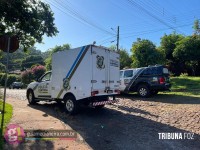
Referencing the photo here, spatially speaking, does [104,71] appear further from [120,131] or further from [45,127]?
[45,127]

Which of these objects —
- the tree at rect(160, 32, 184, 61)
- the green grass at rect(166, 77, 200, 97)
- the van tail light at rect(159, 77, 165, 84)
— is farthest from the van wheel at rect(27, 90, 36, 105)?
the tree at rect(160, 32, 184, 61)

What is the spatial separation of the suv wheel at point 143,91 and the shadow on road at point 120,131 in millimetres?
4913

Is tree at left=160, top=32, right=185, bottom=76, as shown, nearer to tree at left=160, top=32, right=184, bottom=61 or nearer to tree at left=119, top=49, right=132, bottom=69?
tree at left=160, top=32, right=184, bottom=61

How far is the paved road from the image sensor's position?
6.52 meters

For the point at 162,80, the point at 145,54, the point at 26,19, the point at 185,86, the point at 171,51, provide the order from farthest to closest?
the point at 171,51 < the point at 145,54 < the point at 185,86 < the point at 162,80 < the point at 26,19

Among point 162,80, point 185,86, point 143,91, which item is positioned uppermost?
point 162,80

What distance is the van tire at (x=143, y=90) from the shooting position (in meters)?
15.4

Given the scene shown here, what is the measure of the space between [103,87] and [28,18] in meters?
5.05

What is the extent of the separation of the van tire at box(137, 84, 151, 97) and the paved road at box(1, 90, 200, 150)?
10.2 feet

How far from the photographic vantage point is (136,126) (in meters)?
8.42

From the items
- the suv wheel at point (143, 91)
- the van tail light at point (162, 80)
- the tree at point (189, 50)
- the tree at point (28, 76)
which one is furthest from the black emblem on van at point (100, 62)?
the tree at point (28, 76)

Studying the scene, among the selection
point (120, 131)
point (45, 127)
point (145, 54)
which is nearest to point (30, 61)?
point (145, 54)

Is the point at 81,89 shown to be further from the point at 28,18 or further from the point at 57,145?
the point at 28,18

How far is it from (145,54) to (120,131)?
54.6ft
